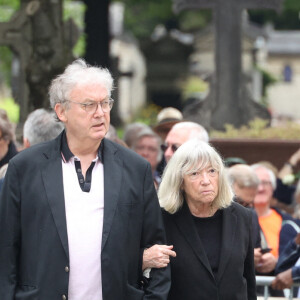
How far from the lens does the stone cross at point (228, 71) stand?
15.2 m

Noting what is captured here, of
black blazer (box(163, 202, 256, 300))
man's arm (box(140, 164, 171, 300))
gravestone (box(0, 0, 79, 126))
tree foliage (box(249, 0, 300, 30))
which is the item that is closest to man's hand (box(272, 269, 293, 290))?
black blazer (box(163, 202, 256, 300))

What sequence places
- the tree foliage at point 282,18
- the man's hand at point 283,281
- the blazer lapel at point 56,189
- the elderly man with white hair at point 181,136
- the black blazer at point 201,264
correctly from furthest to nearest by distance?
the tree foliage at point 282,18
the elderly man with white hair at point 181,136
the man's hand at point 283,281
the black blazer at point 201,264
the blazer lapel at point 56,189

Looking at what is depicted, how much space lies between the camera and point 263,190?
8.24 metres

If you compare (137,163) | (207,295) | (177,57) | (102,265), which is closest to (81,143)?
(137,163)

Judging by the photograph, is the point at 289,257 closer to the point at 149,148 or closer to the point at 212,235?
the point at 212,235

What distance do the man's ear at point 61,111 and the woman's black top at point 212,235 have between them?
2.97ft

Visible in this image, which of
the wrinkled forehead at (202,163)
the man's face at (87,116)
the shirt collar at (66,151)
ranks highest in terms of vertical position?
the man's face at (87,116)

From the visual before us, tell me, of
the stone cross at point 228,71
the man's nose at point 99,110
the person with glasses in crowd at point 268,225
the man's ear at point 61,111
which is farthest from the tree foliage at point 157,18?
the man's nose at point 99,110

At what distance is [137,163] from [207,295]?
0.80 m

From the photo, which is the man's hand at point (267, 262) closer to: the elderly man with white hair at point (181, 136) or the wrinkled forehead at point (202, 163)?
the elderly man with white hair at point (181, 136)

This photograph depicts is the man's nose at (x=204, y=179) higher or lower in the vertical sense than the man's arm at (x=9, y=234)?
higher

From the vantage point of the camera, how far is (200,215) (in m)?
5.21

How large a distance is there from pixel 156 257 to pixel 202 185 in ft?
1.82

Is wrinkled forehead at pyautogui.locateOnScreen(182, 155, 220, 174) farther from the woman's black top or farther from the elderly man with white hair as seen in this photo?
the elderly man with white hair
